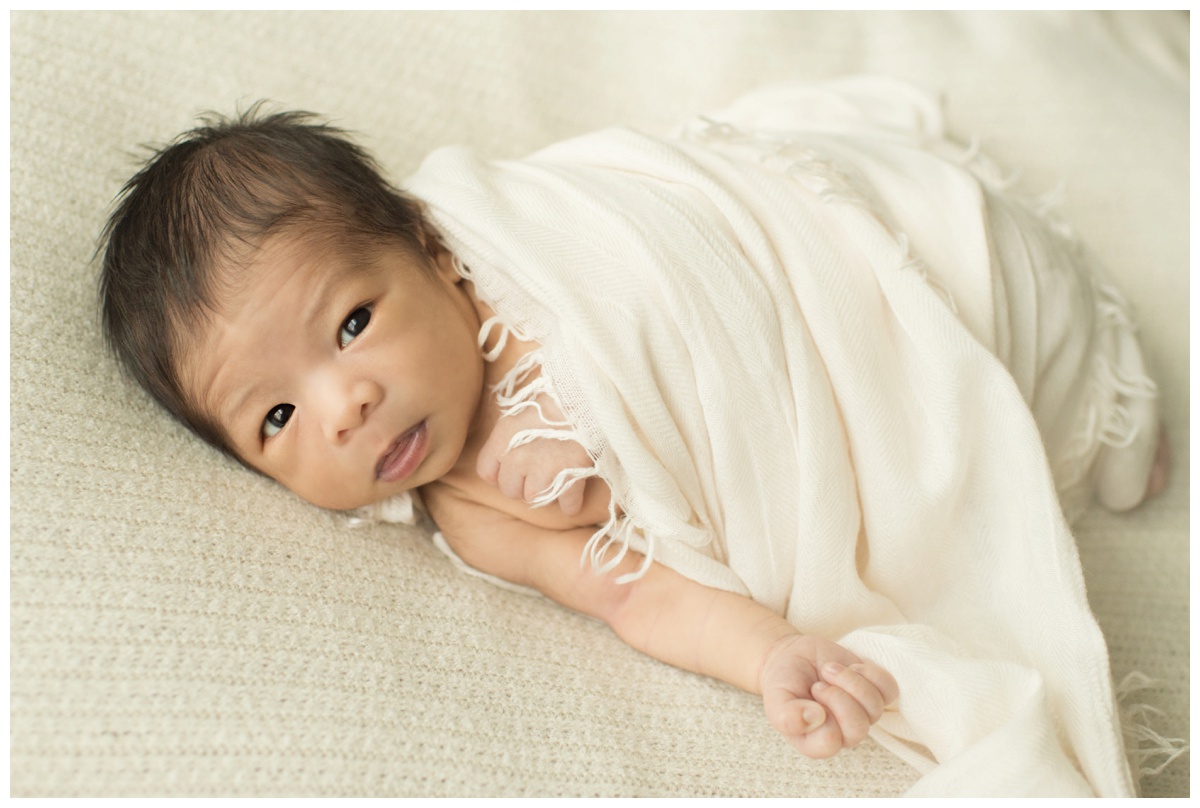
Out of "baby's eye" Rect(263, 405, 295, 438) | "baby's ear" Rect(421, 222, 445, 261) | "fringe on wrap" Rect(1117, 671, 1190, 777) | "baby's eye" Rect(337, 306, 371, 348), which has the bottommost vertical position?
"fringe on wrap" Rect(1117, 671, 1190, 777)

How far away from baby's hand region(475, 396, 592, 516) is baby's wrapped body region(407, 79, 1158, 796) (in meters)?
0.04

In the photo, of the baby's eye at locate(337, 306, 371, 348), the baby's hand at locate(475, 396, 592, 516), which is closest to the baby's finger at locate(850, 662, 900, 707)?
the baby's hand at locate(475, 396, 592, 516)

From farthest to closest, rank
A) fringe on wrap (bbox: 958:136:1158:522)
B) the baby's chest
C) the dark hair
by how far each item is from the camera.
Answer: fringe on wrap (bbox: 958:136:1158:522)
the baby's chest
the dark hair

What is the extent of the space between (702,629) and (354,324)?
1.64ft

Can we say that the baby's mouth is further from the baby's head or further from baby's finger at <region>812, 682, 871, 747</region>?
baby's finger at <region>812, 682, 871, 747</region>

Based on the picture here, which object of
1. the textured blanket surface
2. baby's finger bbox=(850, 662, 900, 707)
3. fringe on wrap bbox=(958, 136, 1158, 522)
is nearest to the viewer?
the textured blanket surface

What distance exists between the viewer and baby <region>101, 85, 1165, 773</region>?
3.24ft

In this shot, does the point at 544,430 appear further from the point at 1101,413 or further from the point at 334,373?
the point at 1101,413

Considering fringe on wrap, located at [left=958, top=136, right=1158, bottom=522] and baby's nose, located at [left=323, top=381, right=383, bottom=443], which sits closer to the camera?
baby's nose, located at [left=323, top=381, right=383, bottom=443]

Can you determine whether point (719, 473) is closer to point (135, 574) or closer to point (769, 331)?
point (769, 331)

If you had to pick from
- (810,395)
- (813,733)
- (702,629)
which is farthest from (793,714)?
(810,395)

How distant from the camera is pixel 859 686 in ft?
2.87

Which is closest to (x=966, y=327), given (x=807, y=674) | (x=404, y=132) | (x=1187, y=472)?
(x=807, y=674)

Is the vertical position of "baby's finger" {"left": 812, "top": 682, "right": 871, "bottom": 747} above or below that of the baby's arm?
above
